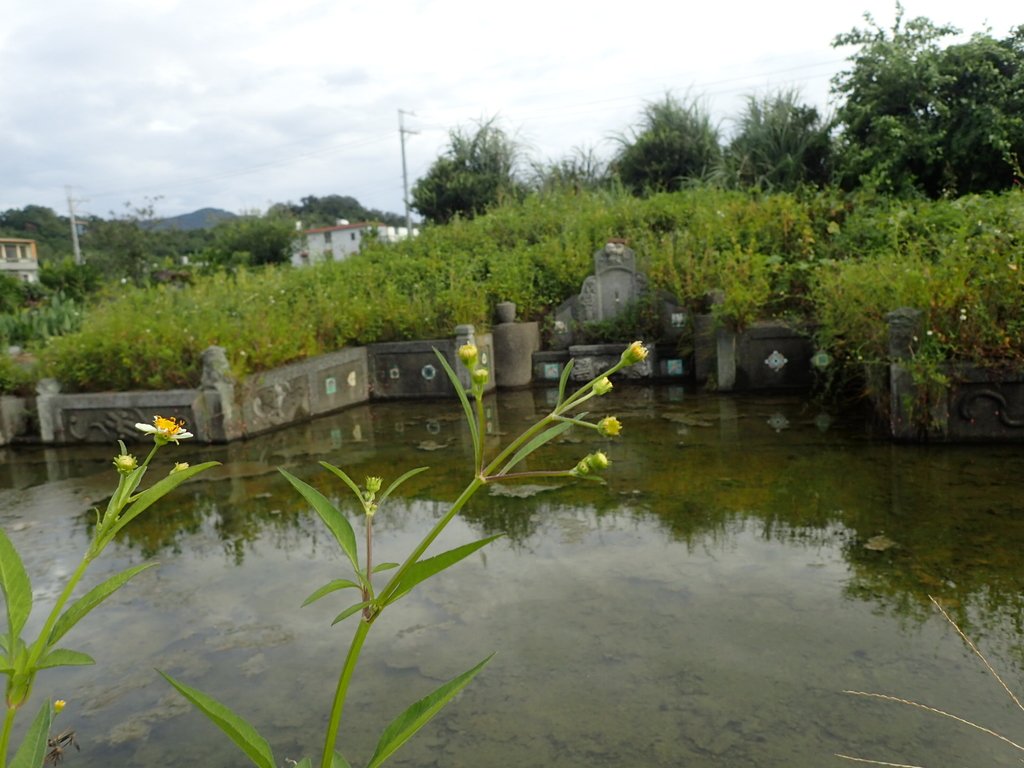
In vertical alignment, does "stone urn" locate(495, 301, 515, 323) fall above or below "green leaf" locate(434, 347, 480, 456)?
below

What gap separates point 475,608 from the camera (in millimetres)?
3201

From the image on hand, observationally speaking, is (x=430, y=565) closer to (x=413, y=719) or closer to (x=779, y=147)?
(x=413, y=719)

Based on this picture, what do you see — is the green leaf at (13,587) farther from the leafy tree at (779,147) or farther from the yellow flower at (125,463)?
the leafy tree at (779,147)

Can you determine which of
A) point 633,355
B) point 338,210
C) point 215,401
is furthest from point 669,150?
point 338,210

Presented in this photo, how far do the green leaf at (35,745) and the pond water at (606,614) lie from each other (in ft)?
4.73

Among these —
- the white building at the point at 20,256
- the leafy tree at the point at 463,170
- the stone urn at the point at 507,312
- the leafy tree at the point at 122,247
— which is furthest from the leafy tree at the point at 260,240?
the white building at the point at 20,256

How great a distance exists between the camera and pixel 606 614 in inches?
121

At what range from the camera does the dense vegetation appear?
636cm

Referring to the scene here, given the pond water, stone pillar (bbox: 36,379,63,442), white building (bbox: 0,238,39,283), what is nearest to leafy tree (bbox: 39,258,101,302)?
stone pillar (bbox: 36,379,63,442)

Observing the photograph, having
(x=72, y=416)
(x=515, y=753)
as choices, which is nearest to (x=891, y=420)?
(x=515, y=753)

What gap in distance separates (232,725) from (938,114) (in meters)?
12.7

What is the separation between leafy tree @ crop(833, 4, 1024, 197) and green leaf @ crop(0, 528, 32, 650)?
1187 centimetres

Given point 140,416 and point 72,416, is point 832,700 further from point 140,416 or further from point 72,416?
point 72,416

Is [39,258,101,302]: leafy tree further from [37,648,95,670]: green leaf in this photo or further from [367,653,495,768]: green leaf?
[367,653,495,768]: green leaf
